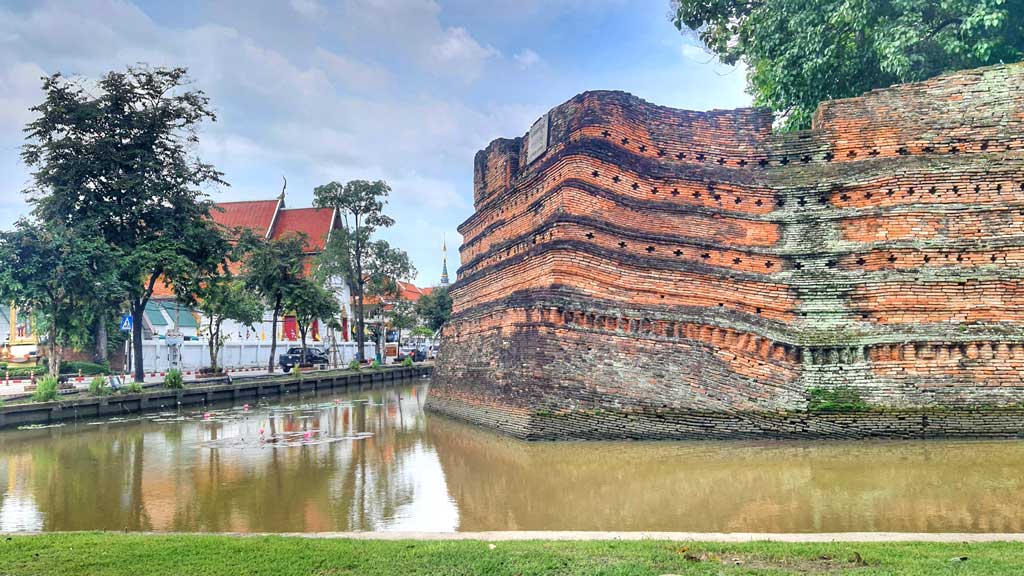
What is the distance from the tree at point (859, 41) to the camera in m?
18.2

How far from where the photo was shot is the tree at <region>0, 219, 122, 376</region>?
22.2 m

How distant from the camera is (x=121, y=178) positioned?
1022 inches

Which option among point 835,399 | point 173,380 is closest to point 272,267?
point 173,380

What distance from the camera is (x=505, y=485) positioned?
1155 cm

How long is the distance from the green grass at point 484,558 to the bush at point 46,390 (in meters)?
16.8

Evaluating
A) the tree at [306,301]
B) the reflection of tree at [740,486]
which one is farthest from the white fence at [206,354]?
the reflection of tree at [740,486]

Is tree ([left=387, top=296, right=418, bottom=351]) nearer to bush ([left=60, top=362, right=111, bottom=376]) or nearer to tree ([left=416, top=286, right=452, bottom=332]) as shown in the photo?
tree ([left=416, top=286, right=452, bottom=332])

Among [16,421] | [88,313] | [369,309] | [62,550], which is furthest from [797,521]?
[369,309]

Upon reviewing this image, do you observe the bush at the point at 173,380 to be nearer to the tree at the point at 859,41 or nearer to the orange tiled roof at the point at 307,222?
the tree at the point at 859,41

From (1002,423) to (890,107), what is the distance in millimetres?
6804

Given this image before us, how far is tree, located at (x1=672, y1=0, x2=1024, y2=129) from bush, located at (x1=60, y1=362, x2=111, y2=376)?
2855 cm

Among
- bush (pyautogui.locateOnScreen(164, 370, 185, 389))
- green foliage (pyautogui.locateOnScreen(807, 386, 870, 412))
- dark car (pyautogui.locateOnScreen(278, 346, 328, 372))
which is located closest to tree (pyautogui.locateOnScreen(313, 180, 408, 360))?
dark car (pyautogui.locateOnScreen(278, 346, 328, 372))

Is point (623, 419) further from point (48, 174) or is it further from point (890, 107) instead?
point (48, 174)

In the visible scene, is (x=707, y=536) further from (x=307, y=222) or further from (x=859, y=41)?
(x=307, y=222)
